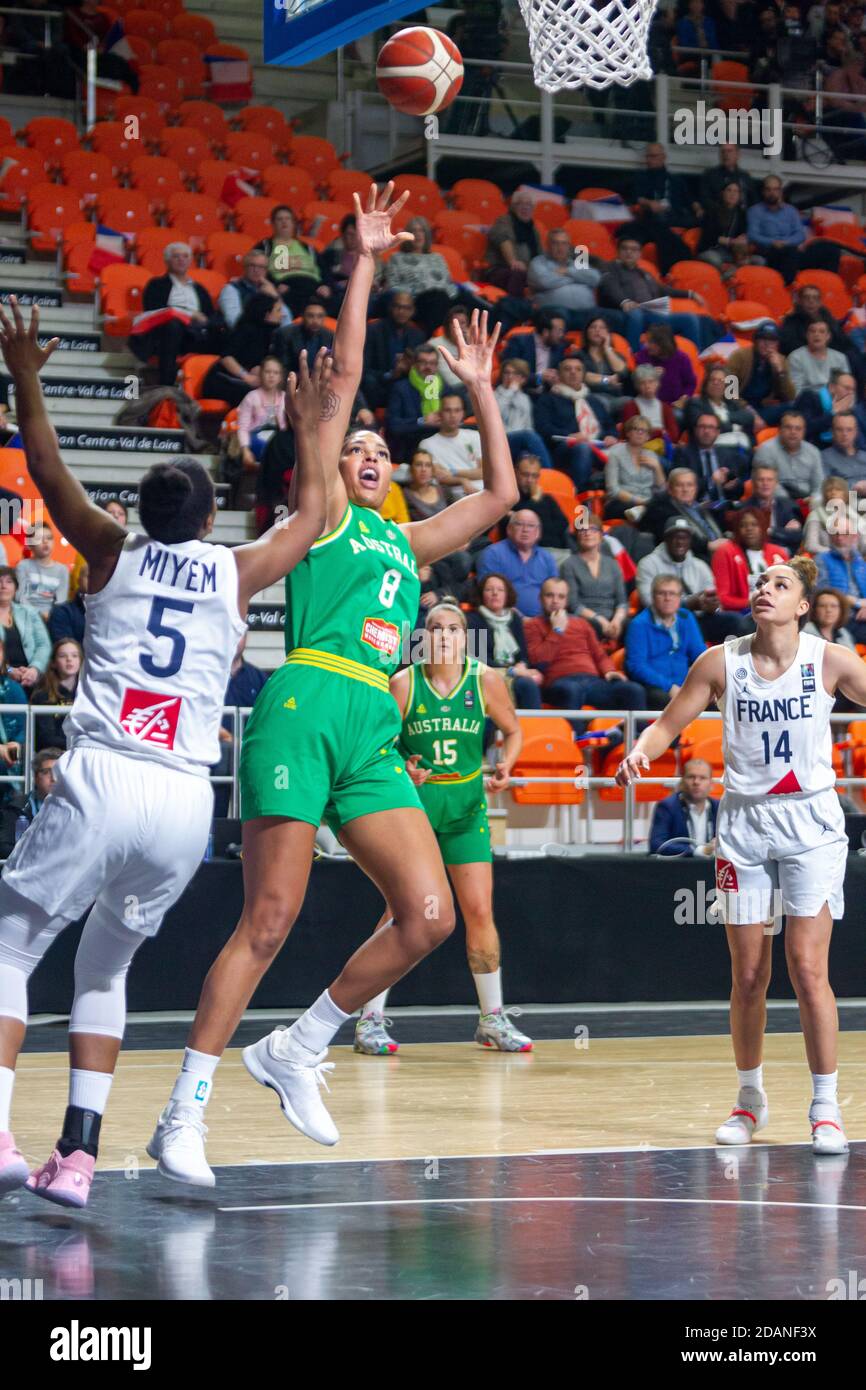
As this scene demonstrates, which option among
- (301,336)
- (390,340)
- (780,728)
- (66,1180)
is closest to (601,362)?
(390,340)

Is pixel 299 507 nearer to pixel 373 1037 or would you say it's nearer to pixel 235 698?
pixel 373 1037

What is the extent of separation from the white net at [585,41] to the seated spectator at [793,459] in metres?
5.91

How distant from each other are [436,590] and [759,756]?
601 cm

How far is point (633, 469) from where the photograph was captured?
1445 cm

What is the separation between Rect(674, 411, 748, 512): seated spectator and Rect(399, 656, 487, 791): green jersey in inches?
225

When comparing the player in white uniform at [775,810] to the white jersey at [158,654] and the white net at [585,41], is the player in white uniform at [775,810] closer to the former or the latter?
the white jersey at [158,654]

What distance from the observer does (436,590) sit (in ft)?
40.8

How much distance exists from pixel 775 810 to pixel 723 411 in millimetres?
9406

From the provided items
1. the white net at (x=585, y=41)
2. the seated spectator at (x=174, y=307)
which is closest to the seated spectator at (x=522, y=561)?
the seated spectator at (x=174, y=307)

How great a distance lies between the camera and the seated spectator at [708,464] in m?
14.6

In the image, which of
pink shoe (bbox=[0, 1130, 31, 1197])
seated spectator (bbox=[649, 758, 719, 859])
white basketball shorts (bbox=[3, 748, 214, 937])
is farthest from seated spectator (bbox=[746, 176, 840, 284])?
pink shoe (bbox=[0, 1130, 31, 1197])

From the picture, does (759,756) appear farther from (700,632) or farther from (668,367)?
(668,367)

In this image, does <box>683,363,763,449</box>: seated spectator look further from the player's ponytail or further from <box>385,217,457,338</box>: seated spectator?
the player's ponytail
